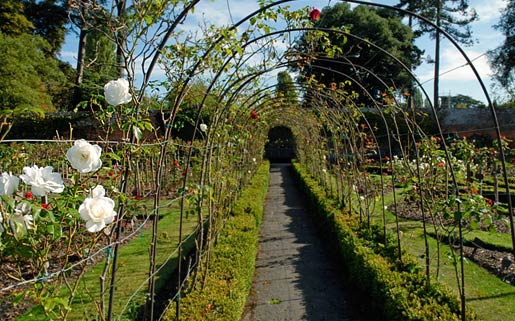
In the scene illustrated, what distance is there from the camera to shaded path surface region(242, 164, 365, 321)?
148 inches

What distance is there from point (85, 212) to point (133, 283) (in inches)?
126

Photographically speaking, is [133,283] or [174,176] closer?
[133,283]

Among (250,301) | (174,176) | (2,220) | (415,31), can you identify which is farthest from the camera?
(415,31)

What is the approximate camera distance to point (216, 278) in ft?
11.7

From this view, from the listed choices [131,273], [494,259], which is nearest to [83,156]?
[131,273]

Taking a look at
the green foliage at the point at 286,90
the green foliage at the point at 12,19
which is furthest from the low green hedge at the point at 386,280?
the green foliage at the point at 12,19

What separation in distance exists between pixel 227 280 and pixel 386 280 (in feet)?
4.53

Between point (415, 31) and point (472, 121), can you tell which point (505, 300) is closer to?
point (472, 121)

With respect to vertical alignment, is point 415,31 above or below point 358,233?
above

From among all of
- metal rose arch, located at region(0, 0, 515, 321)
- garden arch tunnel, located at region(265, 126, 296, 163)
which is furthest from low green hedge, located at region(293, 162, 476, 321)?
garden arch tunnel, located at region(265, 126, 296, 163)

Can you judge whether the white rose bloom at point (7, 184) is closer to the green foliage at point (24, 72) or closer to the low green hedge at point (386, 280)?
the low green hedge at point (386, 280)

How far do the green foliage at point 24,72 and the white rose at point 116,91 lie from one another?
709 inches

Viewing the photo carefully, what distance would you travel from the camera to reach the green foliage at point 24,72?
1811 cm

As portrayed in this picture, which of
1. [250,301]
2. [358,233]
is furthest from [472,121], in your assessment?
[250,301]
